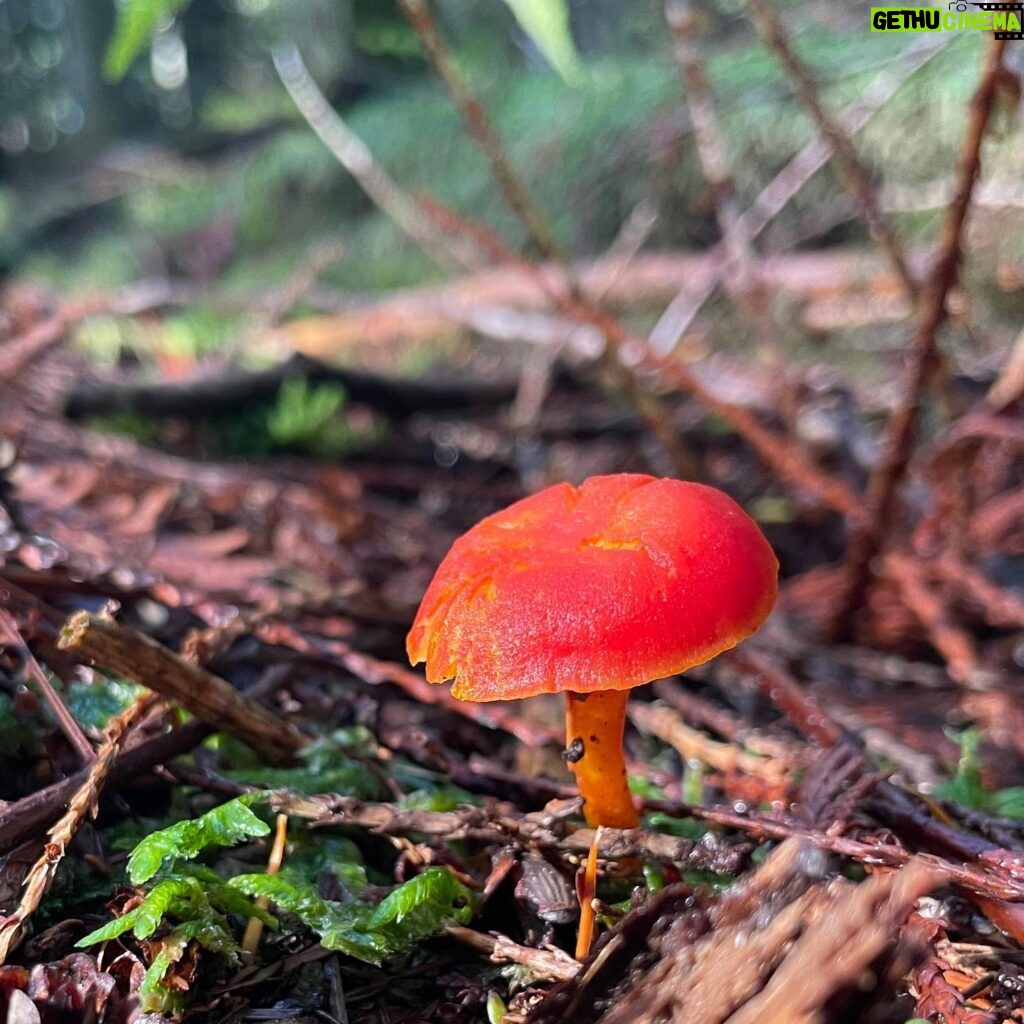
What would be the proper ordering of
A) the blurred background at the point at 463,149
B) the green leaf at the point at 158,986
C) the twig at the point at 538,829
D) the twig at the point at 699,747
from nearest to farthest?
the green leaf at the point at 158,986, the twig at the point at 538,829, the twig at the point at 699,747, the blurred background at the point at 463,149

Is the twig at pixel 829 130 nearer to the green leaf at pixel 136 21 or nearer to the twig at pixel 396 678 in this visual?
the green leaf at pixel 136 21

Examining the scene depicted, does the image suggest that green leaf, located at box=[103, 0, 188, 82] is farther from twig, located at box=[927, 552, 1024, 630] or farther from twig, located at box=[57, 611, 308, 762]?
twig, located at box=[927, 552, 1024, 630]

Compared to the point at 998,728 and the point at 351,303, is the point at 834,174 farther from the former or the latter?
the point at 998,728

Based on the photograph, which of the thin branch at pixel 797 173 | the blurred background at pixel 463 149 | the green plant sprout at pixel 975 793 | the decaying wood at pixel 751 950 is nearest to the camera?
the decaying wood at pixel 751 950

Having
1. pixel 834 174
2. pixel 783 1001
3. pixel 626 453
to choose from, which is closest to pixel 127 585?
pixel 783 1001

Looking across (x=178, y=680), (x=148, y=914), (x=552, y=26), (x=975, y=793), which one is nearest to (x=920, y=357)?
(x=975, y=793)

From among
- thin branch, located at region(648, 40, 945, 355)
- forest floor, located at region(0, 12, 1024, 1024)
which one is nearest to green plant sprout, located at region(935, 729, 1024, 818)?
forest floor, located at region(0, 12, 1024, 1024)

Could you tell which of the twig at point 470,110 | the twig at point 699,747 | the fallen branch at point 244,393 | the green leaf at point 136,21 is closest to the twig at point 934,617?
the twig at point 699,747
